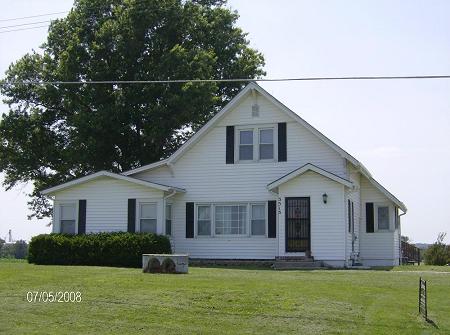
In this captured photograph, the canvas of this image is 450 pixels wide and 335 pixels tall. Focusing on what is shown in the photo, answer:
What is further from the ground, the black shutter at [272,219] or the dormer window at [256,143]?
the dormer window at [256,143]

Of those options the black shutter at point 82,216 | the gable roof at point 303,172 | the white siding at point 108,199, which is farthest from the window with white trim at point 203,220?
the black shutter at point 82,216

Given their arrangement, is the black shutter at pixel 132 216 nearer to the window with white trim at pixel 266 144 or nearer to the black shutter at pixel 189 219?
the black shutter at pixel 189 219

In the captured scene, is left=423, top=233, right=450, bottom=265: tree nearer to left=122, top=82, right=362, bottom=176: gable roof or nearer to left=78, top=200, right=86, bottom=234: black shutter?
left=122, top=82, right=362, bottom=176: gable roof

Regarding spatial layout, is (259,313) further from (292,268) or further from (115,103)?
(115,103)

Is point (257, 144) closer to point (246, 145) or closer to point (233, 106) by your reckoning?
point (246, 145)

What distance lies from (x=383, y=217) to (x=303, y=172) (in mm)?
5929

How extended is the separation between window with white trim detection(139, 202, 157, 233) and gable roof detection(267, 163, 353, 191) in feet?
17.7

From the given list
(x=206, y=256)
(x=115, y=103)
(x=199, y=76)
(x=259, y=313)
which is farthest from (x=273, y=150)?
(x=259, y=313)

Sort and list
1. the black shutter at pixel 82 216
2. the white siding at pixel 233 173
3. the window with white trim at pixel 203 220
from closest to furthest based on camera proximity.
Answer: the white siding at pixel 233 173 < the window with white trim at pixel 203 220 < the black shutter at pixel 82 216

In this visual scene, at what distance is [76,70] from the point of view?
39.3m

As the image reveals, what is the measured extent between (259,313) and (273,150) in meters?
16.4

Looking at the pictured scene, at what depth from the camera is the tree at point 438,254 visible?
34031 mm

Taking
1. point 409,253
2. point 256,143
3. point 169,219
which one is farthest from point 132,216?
point 409,253

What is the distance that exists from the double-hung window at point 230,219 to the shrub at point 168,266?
8.96 metres
